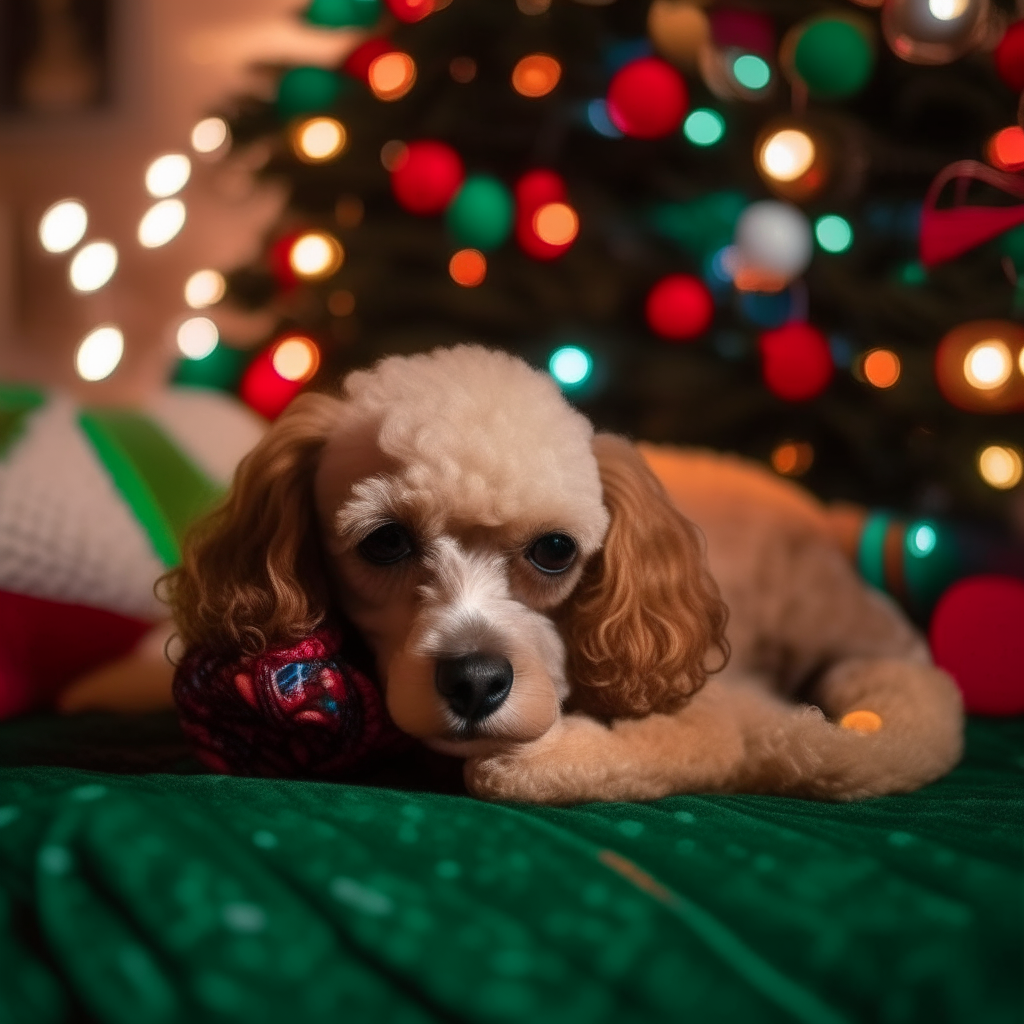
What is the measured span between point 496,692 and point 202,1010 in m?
0.39

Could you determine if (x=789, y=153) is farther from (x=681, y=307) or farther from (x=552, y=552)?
(x=552, y=552)

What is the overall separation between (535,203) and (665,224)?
0.28 metres

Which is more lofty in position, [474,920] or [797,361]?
[797,361]

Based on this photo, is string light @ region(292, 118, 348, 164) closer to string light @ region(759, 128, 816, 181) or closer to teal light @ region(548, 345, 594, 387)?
teal light @ region(548, 345, 594, 387)

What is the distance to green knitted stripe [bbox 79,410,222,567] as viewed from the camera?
168 cm

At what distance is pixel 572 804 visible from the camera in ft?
3.27

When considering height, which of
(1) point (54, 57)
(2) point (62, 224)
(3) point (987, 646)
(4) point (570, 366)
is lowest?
(3) point (987, 646)

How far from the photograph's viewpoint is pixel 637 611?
110 cm

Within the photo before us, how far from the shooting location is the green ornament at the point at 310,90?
2117mm

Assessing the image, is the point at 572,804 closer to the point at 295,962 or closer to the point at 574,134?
the point at 295,962

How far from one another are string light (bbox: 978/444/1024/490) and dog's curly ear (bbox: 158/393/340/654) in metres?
1.19

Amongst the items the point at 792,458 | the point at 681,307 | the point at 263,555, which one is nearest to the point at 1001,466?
the point at 792,458

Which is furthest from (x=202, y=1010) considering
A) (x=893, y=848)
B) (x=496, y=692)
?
(x=893, y=848)

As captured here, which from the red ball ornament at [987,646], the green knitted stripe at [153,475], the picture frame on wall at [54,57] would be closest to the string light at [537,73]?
the green knitted stripe at [153,475]
